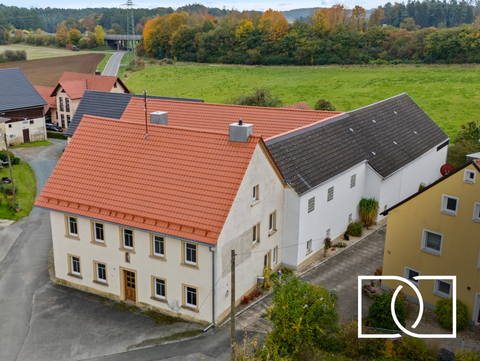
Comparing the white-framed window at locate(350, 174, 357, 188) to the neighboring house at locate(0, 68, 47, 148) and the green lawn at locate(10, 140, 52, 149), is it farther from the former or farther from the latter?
the neighboring house at locate(0, 68, 47, 148)

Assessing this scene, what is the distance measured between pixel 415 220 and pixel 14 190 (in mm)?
34757

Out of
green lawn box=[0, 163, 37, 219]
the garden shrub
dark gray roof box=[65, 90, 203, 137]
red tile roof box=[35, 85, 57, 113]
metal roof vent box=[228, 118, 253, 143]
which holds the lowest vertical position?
green lawn box=[0, 163, 37, 219]

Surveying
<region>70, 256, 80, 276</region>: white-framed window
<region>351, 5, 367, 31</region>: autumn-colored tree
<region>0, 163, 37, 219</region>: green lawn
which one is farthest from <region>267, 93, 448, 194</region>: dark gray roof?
<region>351, 5, 367, 31</region>: autumn-colored tree

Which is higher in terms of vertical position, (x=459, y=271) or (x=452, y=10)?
(x=452, y=10)

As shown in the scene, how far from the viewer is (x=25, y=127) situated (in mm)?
64062

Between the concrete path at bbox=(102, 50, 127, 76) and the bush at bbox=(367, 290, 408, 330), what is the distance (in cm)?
10798

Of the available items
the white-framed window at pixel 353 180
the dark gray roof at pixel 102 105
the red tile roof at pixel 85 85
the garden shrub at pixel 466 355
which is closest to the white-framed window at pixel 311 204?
the white-framed window at pixel 353 180

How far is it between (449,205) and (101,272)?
1992 centimetres

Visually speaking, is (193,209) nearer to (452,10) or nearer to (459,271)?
(459,271)

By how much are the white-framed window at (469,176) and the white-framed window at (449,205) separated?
1.20 m

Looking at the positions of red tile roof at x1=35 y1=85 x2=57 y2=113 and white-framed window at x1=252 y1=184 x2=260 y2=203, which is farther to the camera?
red tile roof at x1=35 y1=85 x2=57 y2=113

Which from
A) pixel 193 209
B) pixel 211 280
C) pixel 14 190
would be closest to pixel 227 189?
pixel 193 209

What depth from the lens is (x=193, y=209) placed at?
24609 millimetres

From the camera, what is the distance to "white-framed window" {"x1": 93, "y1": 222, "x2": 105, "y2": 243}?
1070 inches
